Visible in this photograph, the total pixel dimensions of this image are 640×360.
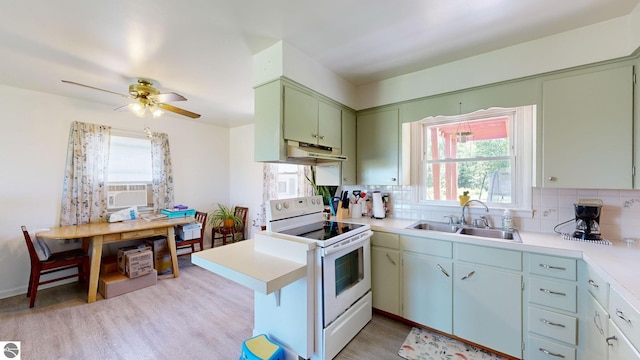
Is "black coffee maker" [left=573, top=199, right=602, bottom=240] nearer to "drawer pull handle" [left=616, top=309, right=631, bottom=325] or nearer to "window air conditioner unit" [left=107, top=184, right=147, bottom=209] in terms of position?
"drawer pull handle" [left=616, top=309, right=631, bottom=325]

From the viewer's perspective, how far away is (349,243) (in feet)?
6.52

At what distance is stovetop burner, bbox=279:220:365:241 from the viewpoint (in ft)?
6.44

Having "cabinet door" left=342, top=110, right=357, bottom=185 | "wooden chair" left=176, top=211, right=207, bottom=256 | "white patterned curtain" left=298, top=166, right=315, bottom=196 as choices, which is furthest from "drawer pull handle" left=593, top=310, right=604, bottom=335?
"wooden chair" left=176, top=211, right=207, bottom=256

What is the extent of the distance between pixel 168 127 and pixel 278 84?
3120mm

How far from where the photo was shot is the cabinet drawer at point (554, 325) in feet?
5.21

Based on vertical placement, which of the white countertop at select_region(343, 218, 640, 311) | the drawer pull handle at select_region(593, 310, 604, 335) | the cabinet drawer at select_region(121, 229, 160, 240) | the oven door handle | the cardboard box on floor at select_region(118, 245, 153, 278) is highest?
the white countertop at select_region(343, 218, 640, 311)

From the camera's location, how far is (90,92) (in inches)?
119

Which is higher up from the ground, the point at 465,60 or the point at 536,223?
the point at 465,60

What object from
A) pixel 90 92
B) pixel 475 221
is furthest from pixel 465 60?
pixel 90 92

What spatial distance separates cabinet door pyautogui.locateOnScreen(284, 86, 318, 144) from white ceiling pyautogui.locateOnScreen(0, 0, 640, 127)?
0.39m

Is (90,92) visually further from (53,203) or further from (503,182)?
(503,182)

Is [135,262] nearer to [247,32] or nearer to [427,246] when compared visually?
[247,32]

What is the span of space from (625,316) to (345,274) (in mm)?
1537

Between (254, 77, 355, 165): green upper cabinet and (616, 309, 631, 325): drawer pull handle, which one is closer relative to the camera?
(616, 309, 631, 325): drawer pull handle
